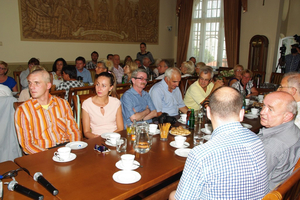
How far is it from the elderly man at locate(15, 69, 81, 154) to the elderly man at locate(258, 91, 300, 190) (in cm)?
168

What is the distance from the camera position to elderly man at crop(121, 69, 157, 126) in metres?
2.73

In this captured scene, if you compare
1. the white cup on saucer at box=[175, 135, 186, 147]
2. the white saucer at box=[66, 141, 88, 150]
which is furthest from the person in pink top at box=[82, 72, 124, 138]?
the white cup on saucer at box=[175, 135, 186, 147]

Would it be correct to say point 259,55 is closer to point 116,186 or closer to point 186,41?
point 186,41

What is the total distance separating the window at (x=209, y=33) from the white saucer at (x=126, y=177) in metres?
7.86

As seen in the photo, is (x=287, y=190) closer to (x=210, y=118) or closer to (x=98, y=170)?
(x=210, y=118)

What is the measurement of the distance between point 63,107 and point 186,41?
7.77 m

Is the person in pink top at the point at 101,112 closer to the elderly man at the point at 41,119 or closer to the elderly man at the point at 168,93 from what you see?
the elderly man at the point at 41,119

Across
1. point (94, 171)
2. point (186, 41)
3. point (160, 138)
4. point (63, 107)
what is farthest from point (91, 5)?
point (94, 171)

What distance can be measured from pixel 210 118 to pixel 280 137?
611mm

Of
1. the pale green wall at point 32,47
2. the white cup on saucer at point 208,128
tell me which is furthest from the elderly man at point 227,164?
the pale green wall at point 32,47

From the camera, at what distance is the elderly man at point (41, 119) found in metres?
2.00

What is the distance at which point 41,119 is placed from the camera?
6.91 feet

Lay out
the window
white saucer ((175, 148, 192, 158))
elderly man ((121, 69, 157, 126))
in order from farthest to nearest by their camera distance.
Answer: the window < elderly man ((121, 69, 157, 126)) < white saucer ((175, 148, 192, 158))

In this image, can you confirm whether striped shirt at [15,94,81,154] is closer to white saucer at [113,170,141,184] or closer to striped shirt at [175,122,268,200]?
white saucer at [113,170,141,184]
